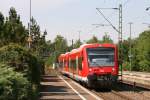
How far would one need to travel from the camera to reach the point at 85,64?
35.2 meters

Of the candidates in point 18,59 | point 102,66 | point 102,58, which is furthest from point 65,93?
point 18,59

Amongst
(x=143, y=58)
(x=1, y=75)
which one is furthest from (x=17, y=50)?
(x=143, y=58)

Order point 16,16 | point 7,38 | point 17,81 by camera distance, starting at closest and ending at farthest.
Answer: point 17,81, point 7,38, point 16,16

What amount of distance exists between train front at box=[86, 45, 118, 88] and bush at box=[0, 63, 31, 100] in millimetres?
18365

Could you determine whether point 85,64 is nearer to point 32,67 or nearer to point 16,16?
point 32,67

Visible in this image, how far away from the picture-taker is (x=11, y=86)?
44.7ft

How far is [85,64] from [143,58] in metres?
71.6

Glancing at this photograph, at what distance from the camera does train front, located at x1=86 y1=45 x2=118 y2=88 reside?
34.5 meters

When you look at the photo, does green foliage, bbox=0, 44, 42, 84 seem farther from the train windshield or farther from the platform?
the train windshield

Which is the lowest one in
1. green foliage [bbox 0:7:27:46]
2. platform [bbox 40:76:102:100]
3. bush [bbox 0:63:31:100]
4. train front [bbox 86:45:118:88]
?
platform [bbox 40:76:102:100]

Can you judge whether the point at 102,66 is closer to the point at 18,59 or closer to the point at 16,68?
Answer: the point at 18,59

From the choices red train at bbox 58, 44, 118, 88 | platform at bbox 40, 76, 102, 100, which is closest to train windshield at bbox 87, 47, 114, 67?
red train at bbox 58, 44, 118, 88

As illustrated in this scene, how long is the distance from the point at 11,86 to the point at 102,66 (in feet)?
69.9

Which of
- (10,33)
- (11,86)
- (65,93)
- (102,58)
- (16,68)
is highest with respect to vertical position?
(10,33)
